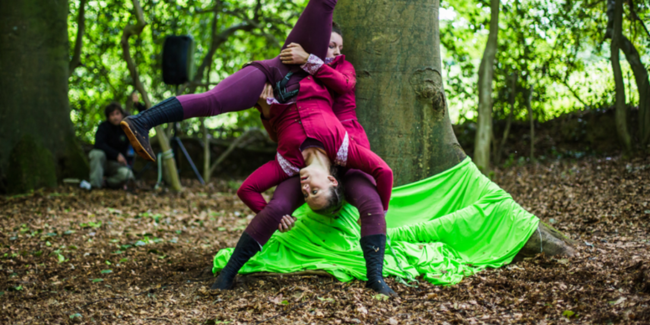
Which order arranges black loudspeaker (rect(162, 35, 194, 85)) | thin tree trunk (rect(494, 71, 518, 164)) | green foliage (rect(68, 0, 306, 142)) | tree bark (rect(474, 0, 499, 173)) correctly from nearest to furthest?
tree bark (rect(474, 0, 499, 173))
thin tree trunk (rect(494, 71, 518, 164))
black loudspeaker (rect(162, 35, 194, 85))
green foliage (rect(68, 0, 306, 142))

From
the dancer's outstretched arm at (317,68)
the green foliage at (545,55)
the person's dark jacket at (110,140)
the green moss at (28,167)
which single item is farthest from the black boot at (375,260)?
the person's dark jacket at (110,140)

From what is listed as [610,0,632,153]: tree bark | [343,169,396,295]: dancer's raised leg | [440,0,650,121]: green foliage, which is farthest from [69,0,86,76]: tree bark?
[610,0,632,153]: tree bark

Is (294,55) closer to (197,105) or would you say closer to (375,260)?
(197,105)

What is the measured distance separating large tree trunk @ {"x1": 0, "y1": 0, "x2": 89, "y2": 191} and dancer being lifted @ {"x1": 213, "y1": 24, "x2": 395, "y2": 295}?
14.3ft

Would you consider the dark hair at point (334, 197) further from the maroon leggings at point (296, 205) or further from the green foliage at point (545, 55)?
the green foliage at point (545, 55)

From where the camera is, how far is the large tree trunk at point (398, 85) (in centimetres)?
330

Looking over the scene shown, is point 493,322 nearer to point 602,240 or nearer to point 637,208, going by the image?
point 602,240

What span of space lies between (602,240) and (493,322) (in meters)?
1.58

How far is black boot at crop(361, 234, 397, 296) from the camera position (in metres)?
2.54

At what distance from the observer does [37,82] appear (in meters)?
5.92

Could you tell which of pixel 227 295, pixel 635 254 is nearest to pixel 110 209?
pixel 227 295

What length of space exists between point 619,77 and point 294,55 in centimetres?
429

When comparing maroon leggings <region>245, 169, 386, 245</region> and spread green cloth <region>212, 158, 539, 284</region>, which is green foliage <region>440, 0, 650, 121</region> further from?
maroon leggings <region>245, 169, 386, 245</region>

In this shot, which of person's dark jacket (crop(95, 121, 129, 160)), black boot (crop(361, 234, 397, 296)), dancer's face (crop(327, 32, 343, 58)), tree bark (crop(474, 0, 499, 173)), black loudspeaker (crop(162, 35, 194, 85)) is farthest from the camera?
black loudspeaker (crop(162, 35, 194, 85))
